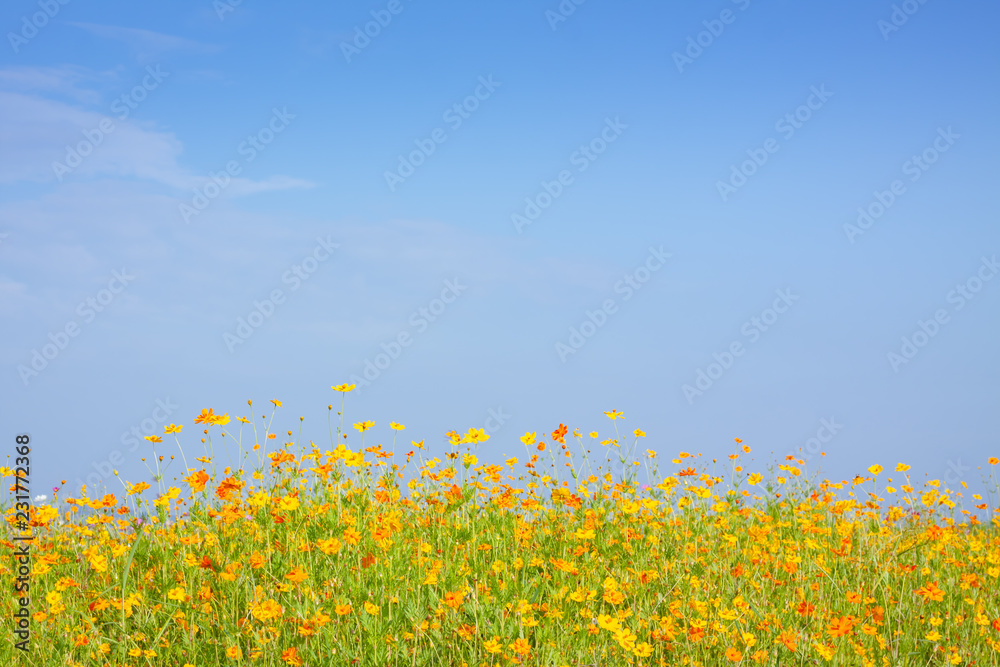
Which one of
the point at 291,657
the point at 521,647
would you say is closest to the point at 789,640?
the point at 521,647

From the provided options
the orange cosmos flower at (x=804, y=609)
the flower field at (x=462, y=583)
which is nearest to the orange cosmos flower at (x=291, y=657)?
the flower field at (x=462, y=583)

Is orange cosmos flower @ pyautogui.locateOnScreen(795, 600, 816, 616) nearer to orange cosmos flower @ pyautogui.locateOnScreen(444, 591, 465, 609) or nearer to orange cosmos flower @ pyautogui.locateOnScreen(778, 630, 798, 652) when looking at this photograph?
orange cosmos flower @ pyautogui.locateOnScreen(778, 630, 798, 652)

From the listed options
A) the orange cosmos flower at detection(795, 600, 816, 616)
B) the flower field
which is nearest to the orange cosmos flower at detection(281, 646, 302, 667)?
the flower field

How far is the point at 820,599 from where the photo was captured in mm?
5242

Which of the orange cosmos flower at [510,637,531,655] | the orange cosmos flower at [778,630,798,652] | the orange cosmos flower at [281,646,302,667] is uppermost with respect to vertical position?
the orange cosmos flower at [778,630,798,652]

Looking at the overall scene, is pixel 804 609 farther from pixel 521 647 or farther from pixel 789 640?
pixel 521 647

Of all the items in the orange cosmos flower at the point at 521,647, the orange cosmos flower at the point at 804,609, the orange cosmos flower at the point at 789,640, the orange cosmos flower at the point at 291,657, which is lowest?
the orange cosmos flower at the point at 291,657

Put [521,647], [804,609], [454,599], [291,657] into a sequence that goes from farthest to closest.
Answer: [804,609], [454,599], [291,657], [521,647]

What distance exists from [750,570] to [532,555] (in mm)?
1663

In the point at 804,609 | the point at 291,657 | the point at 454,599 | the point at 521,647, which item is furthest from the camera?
the point at 804,609

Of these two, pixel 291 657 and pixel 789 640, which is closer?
pixel 291 657

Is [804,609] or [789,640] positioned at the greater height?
[804,609]

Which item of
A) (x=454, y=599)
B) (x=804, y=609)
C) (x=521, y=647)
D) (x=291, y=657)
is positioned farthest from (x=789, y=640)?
(x=291, y=657)

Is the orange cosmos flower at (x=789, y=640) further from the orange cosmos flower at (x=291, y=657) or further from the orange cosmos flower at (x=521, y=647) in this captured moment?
the orange cosmos flower at (x=291, y=657)
